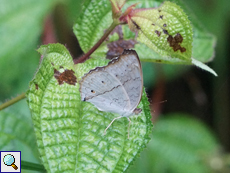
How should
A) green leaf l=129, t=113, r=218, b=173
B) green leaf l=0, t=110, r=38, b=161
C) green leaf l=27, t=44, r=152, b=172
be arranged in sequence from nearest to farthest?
green leaf l=27, t=44, r=152, b=172, green leaf l=0, t=110, r=38, b=161, green leaf l=129, t=113, r=218, b=173

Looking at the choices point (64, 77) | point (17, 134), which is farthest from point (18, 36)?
point (64, 77)

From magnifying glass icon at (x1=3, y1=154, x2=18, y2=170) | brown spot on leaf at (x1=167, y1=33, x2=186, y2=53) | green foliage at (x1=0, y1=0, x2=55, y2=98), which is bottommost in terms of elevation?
magnifying glass icon at (x1=3, y1=154, x2=18, y2=170)

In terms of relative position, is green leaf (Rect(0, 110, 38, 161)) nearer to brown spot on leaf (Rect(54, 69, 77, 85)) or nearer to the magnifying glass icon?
the magnifying glass icon

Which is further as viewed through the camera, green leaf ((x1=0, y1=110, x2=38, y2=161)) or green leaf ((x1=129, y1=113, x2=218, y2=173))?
green leaf ((x1=129, y1=113, x2=218, y2=173))

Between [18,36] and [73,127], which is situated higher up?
[18,36]

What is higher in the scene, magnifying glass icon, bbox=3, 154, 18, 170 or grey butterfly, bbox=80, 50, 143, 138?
grey butterfly, bbox=80, 50, 143, 138

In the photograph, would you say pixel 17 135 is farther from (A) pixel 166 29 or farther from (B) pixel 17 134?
(A) pixel 166 29

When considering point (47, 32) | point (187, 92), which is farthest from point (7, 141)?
point (187, 92)

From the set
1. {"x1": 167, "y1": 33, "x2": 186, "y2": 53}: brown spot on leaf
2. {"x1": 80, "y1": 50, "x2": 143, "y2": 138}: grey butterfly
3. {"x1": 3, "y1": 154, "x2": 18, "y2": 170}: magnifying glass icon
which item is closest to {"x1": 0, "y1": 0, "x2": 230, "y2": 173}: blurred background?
{"x1": 3, "y1": 154, "x2": 18, "y2": 170}: magnifying glass icon
